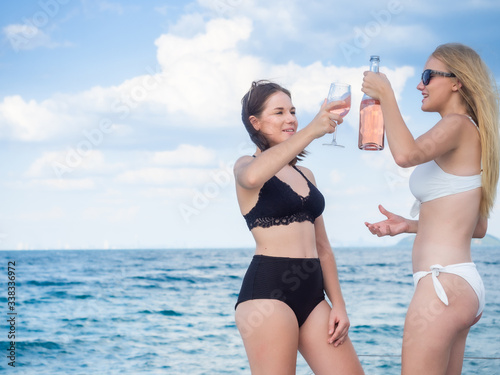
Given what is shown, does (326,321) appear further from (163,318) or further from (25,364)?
(163,318)

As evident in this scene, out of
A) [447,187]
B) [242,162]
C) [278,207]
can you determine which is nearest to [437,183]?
[447,187]

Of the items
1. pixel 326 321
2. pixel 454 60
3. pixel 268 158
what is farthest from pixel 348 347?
pixel 454 60

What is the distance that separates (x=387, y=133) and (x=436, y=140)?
177 mm

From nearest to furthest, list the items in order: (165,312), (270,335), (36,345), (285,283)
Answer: (270,335) → (285,283) → (36,345) → (165,312)

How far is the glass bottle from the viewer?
228 centimetres

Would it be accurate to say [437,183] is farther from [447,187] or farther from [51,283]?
[51,283]

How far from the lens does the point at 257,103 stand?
271 cm

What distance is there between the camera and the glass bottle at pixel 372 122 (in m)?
2.28

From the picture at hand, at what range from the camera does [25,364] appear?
36.7ft

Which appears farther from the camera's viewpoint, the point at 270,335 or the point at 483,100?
the point at 270,335

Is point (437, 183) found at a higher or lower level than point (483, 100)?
lower

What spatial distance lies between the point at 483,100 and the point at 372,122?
0.42 metres

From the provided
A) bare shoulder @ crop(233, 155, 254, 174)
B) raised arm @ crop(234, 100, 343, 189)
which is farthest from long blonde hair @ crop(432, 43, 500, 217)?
bare shoulder @ crop(233, 155, 254, 174)

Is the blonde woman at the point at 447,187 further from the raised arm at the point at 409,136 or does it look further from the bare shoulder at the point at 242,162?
the bare shoulder at the point at 242,162
